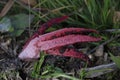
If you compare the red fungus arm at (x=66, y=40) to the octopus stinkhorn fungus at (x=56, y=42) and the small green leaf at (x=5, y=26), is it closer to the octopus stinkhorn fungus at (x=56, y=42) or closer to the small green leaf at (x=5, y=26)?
the octopus stinkhorn fungus at (x=56, y=42)

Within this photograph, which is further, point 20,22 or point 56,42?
point 20,22

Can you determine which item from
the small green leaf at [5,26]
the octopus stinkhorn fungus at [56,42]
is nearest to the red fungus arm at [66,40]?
the octopus stinkhorn fungus at [56,42]

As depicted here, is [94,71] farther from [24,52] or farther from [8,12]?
[8,12]

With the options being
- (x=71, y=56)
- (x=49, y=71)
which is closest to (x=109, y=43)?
(x=71, y=56)

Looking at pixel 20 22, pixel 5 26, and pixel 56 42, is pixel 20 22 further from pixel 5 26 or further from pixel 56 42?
pixel 56 42

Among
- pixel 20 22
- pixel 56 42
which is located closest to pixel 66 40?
pixel 56 42

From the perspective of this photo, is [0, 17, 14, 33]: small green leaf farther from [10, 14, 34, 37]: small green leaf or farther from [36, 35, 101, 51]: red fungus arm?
[36, 35, 101, 51]: red fungus arm

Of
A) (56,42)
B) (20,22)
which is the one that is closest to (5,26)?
(20,22)
